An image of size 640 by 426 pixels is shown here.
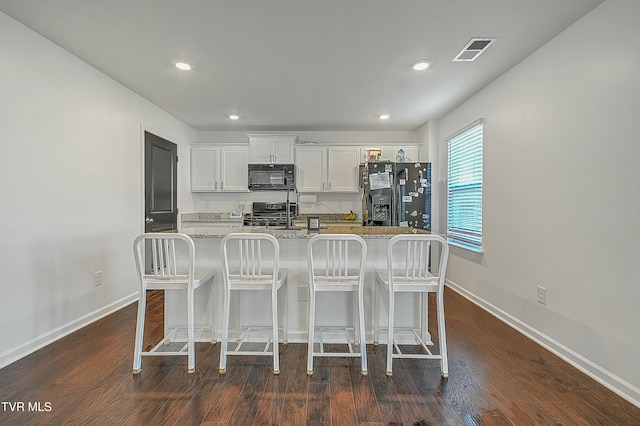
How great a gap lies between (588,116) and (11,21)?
4.19 meters

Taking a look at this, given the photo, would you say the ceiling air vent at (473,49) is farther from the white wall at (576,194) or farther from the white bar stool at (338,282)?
the white bar stool at (338,282)

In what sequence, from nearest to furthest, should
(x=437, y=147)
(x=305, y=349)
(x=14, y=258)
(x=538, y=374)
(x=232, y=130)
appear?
(x=538, y=374) < (x=14, y=258) < (x=305, y=349) < (x=437, y=147) < (x=232, y=130)

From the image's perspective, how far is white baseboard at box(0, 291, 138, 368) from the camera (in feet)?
6.89

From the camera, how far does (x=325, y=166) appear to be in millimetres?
4957

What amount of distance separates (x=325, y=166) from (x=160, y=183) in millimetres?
2520

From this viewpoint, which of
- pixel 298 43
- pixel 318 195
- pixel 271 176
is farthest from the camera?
pixel 318 195

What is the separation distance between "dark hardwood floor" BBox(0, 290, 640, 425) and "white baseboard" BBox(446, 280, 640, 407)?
55mm

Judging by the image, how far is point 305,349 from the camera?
2.34m

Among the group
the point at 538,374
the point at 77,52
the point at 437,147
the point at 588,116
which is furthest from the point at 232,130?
the point at 538,374

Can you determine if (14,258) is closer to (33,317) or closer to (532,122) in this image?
(33,317)

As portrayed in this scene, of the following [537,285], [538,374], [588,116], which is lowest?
[538,374]

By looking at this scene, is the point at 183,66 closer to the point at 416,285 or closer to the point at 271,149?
the point at 271,149

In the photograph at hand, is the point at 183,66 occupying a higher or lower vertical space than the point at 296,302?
higher

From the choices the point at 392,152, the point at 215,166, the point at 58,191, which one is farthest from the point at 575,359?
the point at 215,166
